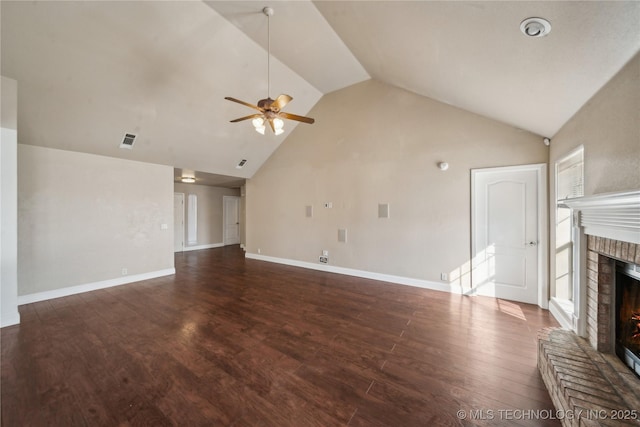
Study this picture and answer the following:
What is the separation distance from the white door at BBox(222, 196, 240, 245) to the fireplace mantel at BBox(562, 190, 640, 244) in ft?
32.5

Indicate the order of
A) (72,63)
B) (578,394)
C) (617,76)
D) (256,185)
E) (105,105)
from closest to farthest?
1. (578,394)
2. (617,76)
3. (72,63)
4. (105,105)
5. (256,185)

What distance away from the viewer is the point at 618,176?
183 centimetres

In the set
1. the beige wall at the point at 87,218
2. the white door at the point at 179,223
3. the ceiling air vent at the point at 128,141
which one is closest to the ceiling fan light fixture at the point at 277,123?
the ceiling air vent at the point at 128,141

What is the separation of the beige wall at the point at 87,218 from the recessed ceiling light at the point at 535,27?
638cm

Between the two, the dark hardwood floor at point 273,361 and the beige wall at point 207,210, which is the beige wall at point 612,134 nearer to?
the dark hardwood floor at point 273,361

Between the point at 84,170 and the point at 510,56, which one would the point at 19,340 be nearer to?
Result: the point at 84,170

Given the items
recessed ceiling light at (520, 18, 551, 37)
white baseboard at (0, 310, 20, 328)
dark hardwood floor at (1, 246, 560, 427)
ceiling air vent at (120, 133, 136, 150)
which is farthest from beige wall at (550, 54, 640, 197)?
white baseboard at (0, 310, 20, 328)

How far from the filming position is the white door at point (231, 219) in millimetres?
9805

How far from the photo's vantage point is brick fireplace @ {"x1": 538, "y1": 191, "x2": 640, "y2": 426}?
1402 millimetres

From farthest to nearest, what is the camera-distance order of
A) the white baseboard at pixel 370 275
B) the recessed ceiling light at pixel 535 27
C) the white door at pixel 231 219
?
the white door at pixel 231 219 < the white baseboard at pixel 370 275 < the recessed ceiling light at pixel 535 27

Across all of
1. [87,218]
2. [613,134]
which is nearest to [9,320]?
[87,218]

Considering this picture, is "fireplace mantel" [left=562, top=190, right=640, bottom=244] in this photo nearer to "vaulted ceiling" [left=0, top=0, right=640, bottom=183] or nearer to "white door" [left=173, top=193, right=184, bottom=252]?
"vaulted ceiling" [left=0, top=0, right=640, bottom=183]

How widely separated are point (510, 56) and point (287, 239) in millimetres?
5646

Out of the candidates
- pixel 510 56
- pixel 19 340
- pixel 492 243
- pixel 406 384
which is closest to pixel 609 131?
pixel 510 56
